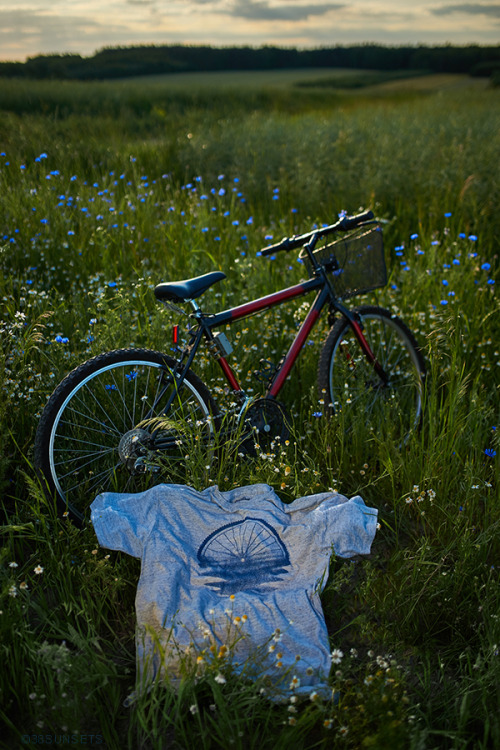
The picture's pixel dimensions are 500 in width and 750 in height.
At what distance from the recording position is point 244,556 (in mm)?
2510

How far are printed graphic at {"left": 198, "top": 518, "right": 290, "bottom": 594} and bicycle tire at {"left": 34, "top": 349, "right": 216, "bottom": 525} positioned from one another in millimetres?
407

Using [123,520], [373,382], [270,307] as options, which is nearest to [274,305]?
[270,307]

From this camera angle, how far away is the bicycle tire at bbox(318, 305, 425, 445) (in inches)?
131

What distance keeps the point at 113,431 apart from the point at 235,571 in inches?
39.9

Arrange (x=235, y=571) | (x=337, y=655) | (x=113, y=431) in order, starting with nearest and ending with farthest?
(x=337, y=655)
(x=235, y=571)
(x=113, y=431)

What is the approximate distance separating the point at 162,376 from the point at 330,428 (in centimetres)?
97

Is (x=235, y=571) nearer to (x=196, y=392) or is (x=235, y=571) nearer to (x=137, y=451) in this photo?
(x=137, y=451)

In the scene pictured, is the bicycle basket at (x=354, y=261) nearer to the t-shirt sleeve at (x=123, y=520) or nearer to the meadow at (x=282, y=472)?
the meadow at (x=282, y=472)

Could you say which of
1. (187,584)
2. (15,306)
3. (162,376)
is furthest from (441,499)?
(15,306)

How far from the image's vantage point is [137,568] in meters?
2.56

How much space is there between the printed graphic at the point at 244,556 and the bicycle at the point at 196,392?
42 centimetres

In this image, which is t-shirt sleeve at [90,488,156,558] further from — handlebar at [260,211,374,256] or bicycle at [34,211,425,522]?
handlebar at [260,211,374,256]

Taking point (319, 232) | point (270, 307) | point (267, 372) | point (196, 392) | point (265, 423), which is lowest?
point (265, 423)

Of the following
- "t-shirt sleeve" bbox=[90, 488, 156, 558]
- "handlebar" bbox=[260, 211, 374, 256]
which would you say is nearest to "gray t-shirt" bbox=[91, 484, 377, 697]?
"t-shirt sleeve" bbox=[90, 488, 156, 558]
